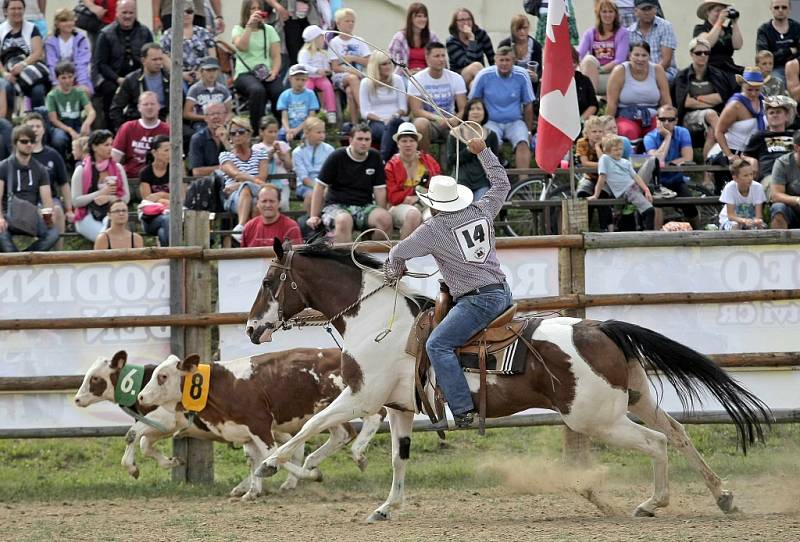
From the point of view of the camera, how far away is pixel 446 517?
10.1 m

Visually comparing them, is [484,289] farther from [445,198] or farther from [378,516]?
[378,516]

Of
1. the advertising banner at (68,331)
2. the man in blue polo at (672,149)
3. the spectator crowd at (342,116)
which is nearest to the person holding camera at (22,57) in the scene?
the spectator crowd at (342,116)

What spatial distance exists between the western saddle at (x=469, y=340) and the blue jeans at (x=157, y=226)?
17.2 ft

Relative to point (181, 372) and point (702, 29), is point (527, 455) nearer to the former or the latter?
point (181, 372)

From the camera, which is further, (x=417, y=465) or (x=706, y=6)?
(x=706, y=6)

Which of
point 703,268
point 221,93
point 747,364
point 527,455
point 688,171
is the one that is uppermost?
point 221,93

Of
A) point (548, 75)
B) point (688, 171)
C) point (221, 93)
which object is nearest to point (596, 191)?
point (688, 171)

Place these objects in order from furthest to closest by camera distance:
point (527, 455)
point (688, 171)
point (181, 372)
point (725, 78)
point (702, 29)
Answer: point (702, 29) < point (725, 78) < point (688, 171) < point (527, 455) < point (181, 372)

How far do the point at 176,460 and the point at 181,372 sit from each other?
3.33 feet

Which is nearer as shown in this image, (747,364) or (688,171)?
(747,364)

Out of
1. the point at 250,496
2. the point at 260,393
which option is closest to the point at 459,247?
the point at 260,393

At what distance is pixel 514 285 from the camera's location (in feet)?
39.5

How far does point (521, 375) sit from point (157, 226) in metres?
6.21

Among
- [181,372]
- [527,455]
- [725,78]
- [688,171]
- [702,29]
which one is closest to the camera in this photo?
[181,372]
